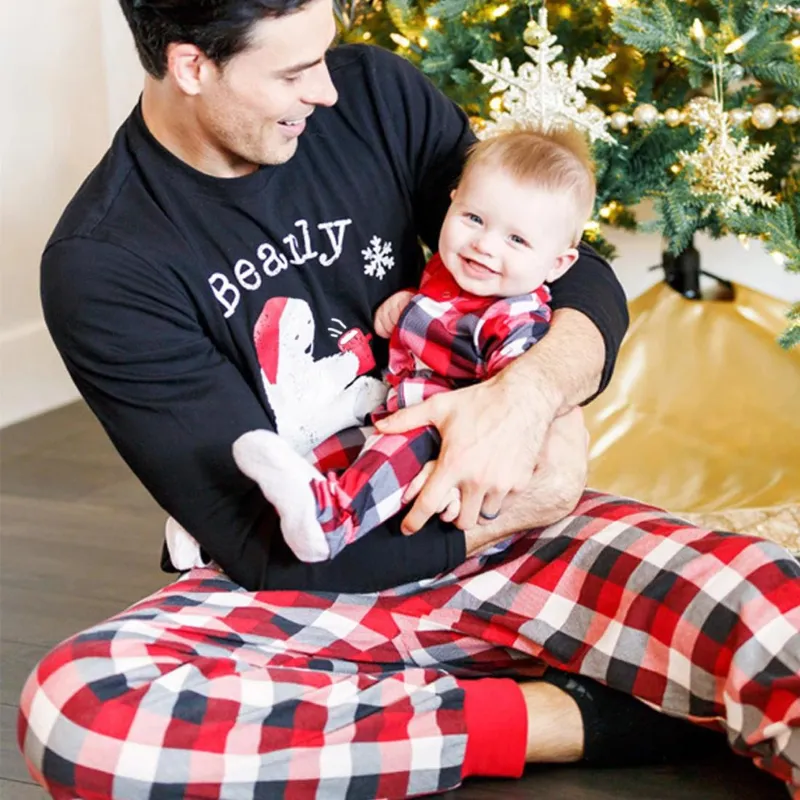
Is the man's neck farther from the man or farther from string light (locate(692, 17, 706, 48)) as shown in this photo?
string light (locate(692, 17, 706, 48))

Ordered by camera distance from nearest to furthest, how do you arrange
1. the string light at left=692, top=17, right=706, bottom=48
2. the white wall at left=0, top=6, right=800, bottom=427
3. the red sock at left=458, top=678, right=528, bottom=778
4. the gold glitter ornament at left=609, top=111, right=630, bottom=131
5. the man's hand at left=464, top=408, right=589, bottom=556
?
the red sock at left=458, top=678, right=528, bottom=778 < the man's hand at left=464, top=408, right=589, bottom=556 < the string light at left=692, top=17, right=706, bottom=48 < the gold glitter ornament at left=609, top=111, right=630, bottom=131 < the white wall at left=0, top=6, right=800, bottom=427

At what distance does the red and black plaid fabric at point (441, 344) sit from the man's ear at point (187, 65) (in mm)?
381

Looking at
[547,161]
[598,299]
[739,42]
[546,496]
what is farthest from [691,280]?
[546,496]

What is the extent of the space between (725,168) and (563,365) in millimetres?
841

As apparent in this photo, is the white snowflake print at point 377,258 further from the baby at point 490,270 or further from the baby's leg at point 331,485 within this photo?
the baby's leg at point 331,485

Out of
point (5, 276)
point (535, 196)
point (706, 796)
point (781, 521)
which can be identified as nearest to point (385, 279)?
point (535, 196)

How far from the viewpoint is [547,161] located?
157 centimetres

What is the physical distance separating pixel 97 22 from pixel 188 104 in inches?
78.9

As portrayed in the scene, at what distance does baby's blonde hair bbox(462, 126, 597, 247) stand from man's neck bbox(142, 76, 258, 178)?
32 centimetres

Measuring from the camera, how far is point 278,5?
146 centimetres

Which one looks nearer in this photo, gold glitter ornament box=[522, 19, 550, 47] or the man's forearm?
the man's forearm

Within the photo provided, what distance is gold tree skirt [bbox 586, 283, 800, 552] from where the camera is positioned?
2373 mm

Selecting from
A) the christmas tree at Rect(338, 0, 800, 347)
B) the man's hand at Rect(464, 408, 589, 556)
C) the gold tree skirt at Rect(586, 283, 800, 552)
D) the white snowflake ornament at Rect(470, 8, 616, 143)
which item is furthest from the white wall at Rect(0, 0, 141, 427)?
the man's hand at Rect(464, 408, 589, 556)

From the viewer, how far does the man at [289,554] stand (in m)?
1.34
